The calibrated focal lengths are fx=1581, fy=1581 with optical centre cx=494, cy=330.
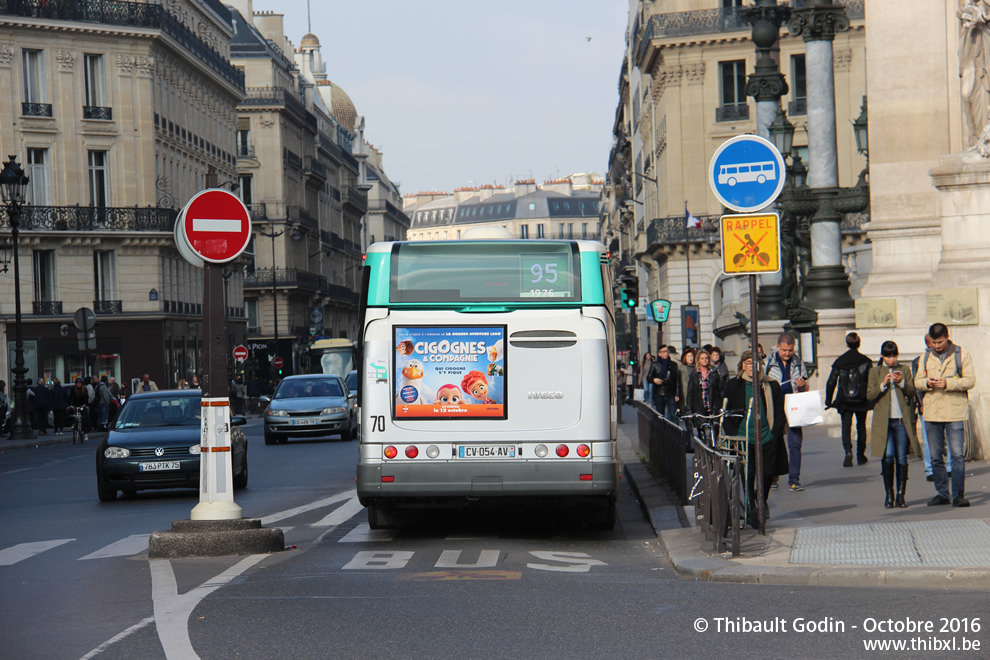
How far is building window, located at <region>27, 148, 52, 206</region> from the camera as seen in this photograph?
60406 mm

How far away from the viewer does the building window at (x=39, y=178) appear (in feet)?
198

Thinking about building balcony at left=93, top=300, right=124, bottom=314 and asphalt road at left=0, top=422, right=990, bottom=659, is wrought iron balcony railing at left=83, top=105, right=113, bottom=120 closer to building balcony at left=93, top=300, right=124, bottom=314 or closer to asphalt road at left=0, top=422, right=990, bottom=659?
building balcony at left=93, top=300, right=124, bottom=314

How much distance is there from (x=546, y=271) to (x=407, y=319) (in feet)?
4.37

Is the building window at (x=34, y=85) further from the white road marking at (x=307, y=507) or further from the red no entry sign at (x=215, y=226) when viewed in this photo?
the red no entry sign at (x=215, y=226)

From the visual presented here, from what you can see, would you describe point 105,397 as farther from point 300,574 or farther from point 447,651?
point 447,651

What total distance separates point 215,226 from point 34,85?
164 feet

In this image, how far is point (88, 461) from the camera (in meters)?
31.1

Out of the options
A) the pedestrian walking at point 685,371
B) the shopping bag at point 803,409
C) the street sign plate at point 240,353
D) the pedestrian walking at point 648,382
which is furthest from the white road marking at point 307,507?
the street sign plate at point 240,353

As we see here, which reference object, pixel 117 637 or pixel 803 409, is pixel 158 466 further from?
pixel 117 637

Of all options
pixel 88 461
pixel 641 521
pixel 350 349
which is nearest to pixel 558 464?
pixel 641 521

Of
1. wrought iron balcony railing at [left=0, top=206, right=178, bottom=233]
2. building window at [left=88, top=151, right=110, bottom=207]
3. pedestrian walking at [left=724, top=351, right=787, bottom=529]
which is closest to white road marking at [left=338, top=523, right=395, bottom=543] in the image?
pedestrian walking at [left=724, top=351, right=787, bottom=529]

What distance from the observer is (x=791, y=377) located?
17.4 metres

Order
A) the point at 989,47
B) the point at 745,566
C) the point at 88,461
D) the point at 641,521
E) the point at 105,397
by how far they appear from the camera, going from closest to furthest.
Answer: the point at 745,566 < the point at 641,521 < the point at 989,47 < the point at 88,461 < the point at 105,397

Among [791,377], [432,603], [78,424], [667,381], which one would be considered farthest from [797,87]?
[432,603]
